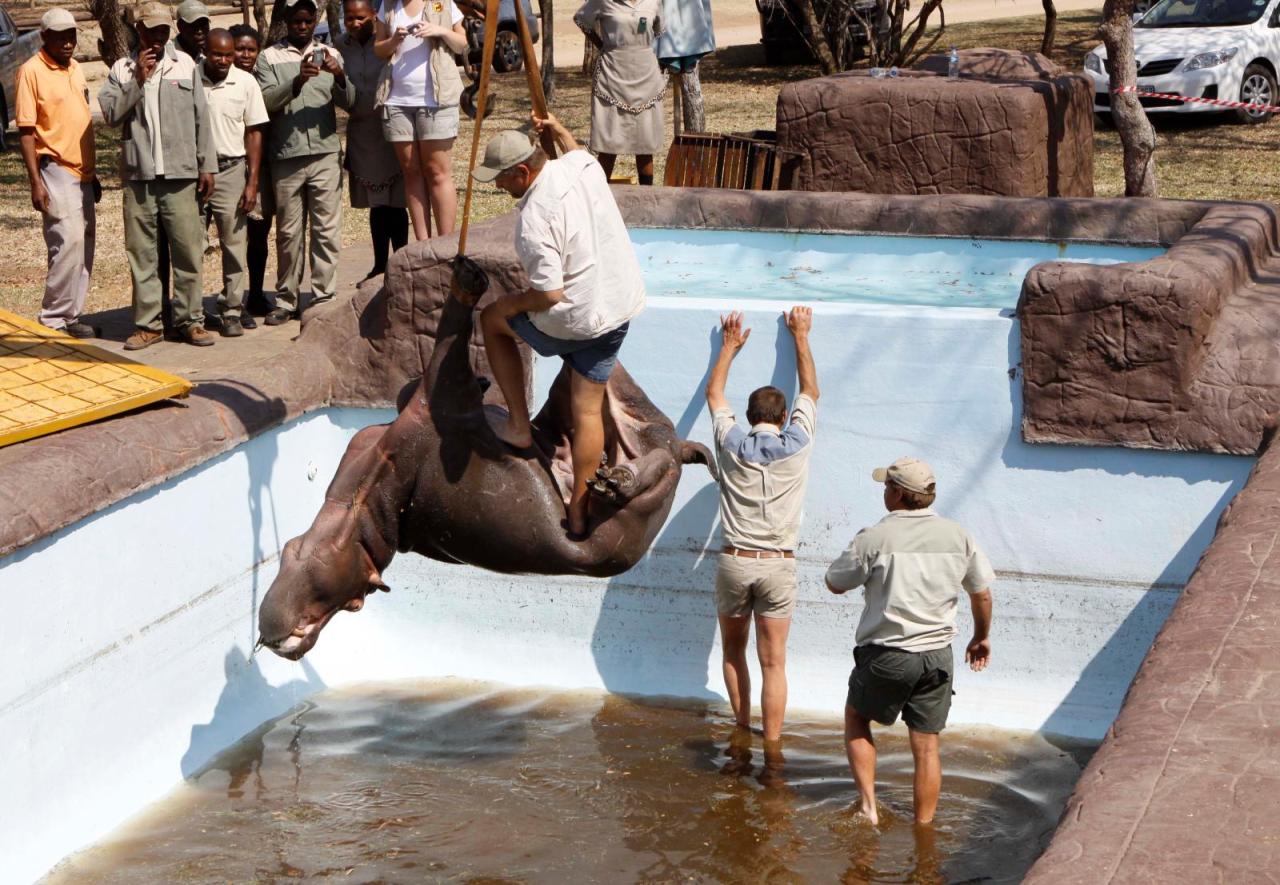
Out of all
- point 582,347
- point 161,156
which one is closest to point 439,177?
point 161,156

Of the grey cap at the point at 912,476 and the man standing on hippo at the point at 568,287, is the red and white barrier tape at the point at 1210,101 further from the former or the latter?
the man standing on hippo at the point at 568,287

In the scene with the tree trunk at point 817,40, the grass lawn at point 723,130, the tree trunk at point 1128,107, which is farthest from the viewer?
the tree trunk at point 817,40

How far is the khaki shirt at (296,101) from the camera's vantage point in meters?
9.89

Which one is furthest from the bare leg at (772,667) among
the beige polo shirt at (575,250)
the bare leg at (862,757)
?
the beige polo shirt at (575,250)

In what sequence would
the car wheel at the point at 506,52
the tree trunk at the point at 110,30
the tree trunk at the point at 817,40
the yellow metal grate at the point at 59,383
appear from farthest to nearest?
the car wheel at the point at 506,52 < the tree trunk at the point at 817,40 < the tree trunk at the point at 110,30 < the yellow metal grate at the point at 59,383

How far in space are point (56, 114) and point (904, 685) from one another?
5.66 meters

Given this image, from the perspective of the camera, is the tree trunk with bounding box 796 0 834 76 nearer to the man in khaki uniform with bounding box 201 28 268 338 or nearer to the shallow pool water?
the shallow pool water

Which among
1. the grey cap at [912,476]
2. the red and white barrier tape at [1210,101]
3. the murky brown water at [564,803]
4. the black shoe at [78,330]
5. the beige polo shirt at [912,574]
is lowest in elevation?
the murky brown water at [564,803]

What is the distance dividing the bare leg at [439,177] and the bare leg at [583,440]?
4.16m

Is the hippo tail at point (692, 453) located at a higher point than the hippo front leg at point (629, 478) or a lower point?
lower

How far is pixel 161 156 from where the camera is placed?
9.22 metres

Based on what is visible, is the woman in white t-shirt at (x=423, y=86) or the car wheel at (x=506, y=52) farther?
the car wheel at (x=506, y=52)

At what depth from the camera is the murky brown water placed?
267 inches

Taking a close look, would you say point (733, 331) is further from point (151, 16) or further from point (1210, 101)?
point (1210, 101)
